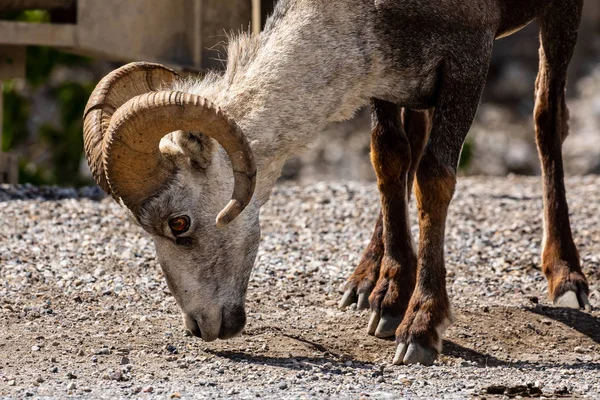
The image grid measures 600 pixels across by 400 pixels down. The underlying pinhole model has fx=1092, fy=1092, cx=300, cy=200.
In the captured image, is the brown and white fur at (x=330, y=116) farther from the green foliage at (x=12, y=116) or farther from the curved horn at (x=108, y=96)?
the green foliage at (x=12, y=116)

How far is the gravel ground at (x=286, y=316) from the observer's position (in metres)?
5.95

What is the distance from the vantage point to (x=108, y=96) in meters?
6.59

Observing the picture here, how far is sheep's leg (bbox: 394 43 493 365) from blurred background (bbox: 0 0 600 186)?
4.91ft

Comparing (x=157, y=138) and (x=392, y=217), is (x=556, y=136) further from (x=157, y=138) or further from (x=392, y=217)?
(x=157, y=138)

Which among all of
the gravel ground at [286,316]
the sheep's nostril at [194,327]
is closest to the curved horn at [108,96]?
the sheep's nostril at [194,327]

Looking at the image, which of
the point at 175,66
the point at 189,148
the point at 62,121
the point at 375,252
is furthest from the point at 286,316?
the point at 62,121

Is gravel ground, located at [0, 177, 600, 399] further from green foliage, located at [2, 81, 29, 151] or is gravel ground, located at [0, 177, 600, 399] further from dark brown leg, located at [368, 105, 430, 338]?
green foliage, located at [2, 81, 29, 151]

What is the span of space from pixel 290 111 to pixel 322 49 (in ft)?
1.46

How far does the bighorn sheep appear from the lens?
6.34 m

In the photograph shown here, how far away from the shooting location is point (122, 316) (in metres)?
7.45

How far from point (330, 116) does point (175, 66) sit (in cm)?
596

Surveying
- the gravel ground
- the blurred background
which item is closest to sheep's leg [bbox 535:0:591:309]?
the gravel ground

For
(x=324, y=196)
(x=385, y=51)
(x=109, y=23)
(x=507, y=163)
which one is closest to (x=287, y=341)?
(x=385, y=51)

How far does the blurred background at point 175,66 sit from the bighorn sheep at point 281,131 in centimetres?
52
